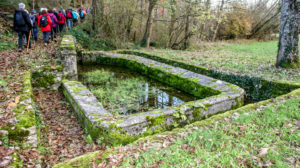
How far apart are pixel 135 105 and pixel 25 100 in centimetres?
271

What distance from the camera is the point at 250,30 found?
25.3 m

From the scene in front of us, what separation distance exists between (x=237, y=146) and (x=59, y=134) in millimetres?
3512

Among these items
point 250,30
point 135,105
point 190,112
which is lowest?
point 135,105

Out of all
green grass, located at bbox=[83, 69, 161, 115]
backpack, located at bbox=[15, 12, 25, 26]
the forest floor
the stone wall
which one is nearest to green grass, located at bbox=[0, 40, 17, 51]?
backpack, located at bbox=[15, 12, 25, 26]

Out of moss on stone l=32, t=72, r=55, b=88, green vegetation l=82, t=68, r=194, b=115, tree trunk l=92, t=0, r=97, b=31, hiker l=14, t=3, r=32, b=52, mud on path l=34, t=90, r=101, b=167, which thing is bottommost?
mud on path l=34, t=90, r=101, b=167

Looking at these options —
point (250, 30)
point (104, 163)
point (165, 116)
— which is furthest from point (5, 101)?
point (250, 30)

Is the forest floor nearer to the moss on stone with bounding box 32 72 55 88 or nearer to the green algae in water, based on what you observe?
the moss on stone with bounding box 32 72 55 88

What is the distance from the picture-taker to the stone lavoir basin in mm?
3541

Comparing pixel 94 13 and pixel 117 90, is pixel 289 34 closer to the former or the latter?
pixel 117 90

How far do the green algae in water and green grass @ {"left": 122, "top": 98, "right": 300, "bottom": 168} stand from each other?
91.6 inches

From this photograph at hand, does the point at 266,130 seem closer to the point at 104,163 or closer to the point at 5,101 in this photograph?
the point at 104,163

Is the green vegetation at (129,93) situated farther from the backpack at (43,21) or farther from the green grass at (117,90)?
the backpack at (43,21)

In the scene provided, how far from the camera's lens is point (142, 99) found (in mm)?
5992

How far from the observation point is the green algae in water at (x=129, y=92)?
5.47m
